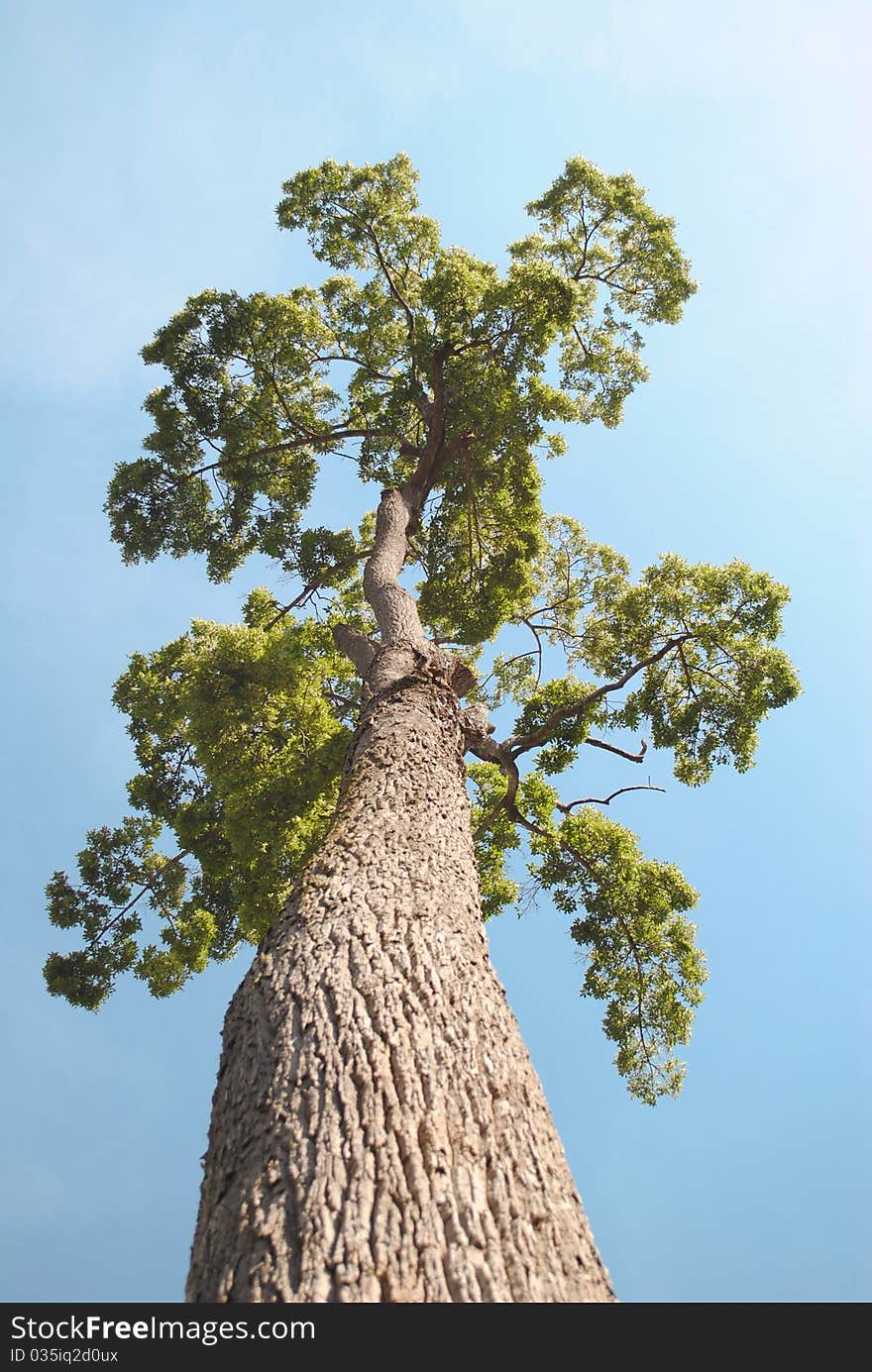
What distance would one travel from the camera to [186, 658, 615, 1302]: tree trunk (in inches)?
78.4

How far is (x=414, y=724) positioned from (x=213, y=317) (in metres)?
7.97

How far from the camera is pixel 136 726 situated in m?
9.39

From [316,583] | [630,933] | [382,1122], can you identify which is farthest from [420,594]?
[382,1122]

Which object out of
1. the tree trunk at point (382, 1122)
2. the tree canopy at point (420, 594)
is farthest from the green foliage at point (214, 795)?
the tree trunk at point (382, 1122)

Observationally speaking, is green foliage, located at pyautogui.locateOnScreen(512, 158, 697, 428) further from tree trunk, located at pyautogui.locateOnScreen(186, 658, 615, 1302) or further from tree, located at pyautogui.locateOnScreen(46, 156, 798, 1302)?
tree trunk, located at pyautogui.locateOnScreen(186, 658, 615, 1302)

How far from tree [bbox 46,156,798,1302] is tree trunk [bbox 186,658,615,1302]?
0.03 feet

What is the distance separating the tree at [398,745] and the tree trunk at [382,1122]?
0.4 inches

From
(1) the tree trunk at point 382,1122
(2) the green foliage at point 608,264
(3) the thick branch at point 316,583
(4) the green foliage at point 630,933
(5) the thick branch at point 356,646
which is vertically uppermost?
(2) the green foliage at point 608,264

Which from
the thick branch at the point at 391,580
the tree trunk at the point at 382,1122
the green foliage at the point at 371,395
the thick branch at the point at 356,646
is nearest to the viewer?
the tree trunk at the point at 382,1122

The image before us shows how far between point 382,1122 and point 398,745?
9.28ft

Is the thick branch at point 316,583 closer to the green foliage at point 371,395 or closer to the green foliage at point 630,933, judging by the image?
the green foliage at point 371,395

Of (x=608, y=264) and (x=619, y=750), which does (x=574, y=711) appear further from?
(x=608, y=264)

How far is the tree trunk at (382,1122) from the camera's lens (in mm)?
1992
